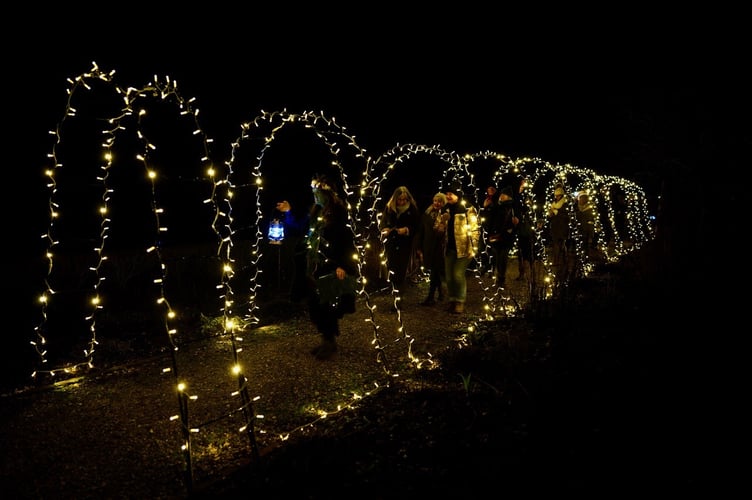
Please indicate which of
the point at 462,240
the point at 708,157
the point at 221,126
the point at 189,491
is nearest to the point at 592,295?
the point at 462,240

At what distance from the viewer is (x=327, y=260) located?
5.15 m

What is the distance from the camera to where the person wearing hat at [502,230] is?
29.0 ft

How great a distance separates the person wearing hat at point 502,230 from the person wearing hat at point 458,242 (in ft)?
5.16

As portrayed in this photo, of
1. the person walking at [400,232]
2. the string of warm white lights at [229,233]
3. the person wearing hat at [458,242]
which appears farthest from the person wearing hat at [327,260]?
the person walking at [400,232]

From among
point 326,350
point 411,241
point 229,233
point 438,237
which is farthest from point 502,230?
point 229,233

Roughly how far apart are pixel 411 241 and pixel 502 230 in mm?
1923

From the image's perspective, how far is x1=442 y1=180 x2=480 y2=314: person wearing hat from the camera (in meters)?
7.25

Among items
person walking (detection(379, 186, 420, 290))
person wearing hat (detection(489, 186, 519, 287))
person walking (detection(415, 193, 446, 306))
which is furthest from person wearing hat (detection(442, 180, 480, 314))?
person wearing hat (detection(489, 186, 519, 287))

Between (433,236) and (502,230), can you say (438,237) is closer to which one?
(433,236)

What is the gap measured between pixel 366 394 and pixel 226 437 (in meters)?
1.25

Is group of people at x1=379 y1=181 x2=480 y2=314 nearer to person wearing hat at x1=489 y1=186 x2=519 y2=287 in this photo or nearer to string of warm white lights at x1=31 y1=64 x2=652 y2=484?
string of warm white lights at x1=31 y1=64 x2=652 y2=484

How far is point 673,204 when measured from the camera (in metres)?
10.6

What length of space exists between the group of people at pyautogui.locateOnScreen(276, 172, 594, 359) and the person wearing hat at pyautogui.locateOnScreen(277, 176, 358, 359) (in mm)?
11

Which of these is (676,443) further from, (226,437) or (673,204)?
(673,204)
